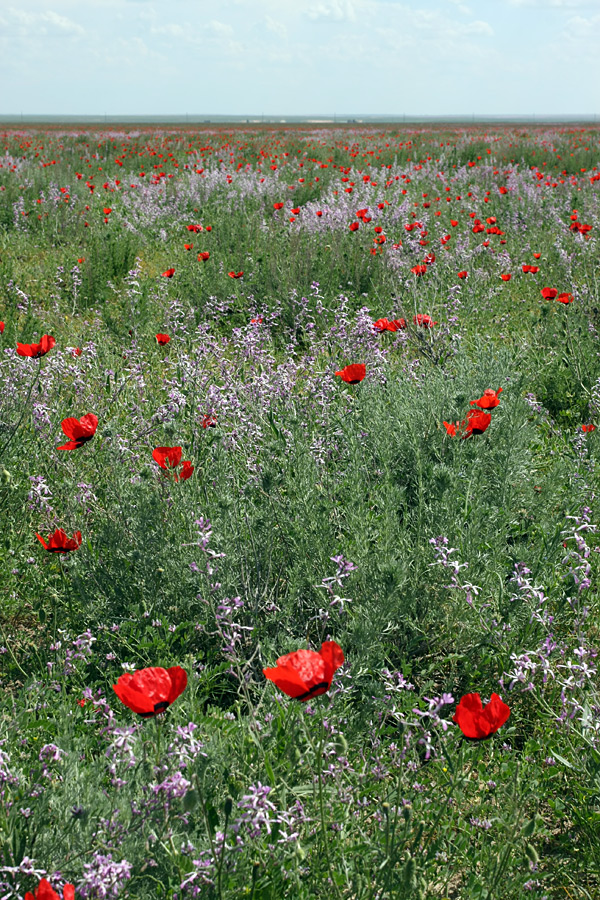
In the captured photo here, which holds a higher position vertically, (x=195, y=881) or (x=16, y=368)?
(x=16, y=368)

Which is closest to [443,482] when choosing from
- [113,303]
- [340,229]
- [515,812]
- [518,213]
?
[515,812]

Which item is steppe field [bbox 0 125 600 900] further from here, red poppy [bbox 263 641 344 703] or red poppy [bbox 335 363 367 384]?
red poppy [bbox 335 363 367 384]

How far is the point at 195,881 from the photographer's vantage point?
1469 millimetres

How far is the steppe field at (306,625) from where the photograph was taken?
59.8 inches

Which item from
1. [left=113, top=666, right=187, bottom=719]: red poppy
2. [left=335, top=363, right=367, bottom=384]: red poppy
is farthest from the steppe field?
[left=335, top=363, right=367, bottom=384]: red poppy

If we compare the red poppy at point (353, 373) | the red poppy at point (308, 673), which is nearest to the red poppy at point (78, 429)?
the red poppy at point (353, 373)

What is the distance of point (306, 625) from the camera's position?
89.7 inches

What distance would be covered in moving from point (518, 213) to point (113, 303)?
5.44m

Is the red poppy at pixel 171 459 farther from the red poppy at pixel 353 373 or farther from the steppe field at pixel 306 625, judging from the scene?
the red poppy at pixel 353 373

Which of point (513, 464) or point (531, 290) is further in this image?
point (531, 290)

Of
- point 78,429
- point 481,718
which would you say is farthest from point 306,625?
point 78,429

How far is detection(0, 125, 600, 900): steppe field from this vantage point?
1.52 m

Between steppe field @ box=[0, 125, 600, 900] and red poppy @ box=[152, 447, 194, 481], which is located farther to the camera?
red poppy @ box=[152, 447, 194, 481]

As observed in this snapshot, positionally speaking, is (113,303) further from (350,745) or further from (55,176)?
(55,176)
